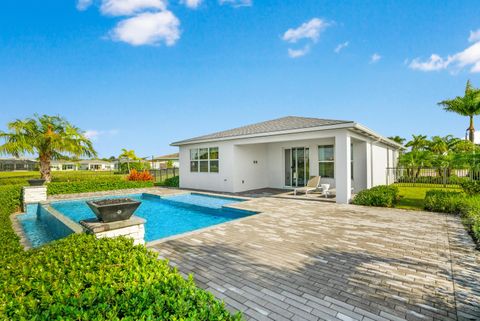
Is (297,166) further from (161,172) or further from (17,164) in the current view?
(17,164)

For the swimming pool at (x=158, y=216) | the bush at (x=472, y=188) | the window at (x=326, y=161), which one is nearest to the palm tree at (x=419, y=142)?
the bush at (x=472, y=188)

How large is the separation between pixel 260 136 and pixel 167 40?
7864mm

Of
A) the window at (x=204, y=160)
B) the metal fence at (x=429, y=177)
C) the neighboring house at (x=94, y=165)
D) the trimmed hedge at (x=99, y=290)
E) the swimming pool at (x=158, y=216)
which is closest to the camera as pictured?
the trimmed hedge at (x=99, y=290)

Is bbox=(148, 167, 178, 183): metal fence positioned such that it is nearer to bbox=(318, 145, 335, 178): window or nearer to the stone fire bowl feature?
bbox=(318, 145, 335, 178): window

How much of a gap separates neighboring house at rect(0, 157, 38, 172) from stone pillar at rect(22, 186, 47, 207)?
50656mm

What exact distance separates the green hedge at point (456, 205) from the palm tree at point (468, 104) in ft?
52.5

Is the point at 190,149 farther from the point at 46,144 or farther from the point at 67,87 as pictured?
the point at 67,87

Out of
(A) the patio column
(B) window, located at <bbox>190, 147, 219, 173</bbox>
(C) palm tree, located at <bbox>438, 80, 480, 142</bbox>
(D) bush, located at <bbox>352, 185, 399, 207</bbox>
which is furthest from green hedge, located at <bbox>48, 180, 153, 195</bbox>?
(C) palm tree, located at <bbox>438, 80, 480, 142</bbox>

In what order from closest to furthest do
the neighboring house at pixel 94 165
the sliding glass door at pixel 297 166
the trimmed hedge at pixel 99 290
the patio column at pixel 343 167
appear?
the trimmed hedge at pixel 99 290
the patio column at pixel 343 167
the sliding glass door at pixel 297 166
the neighboring house at pixel 94 165

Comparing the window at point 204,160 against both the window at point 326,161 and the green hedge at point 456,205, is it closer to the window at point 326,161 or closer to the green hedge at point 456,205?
the window at point 326,161

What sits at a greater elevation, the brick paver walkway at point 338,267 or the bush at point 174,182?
the bush at point 174,182

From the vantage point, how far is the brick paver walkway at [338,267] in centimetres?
283

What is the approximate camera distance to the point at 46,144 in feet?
47.5

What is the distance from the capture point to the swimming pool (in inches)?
295
